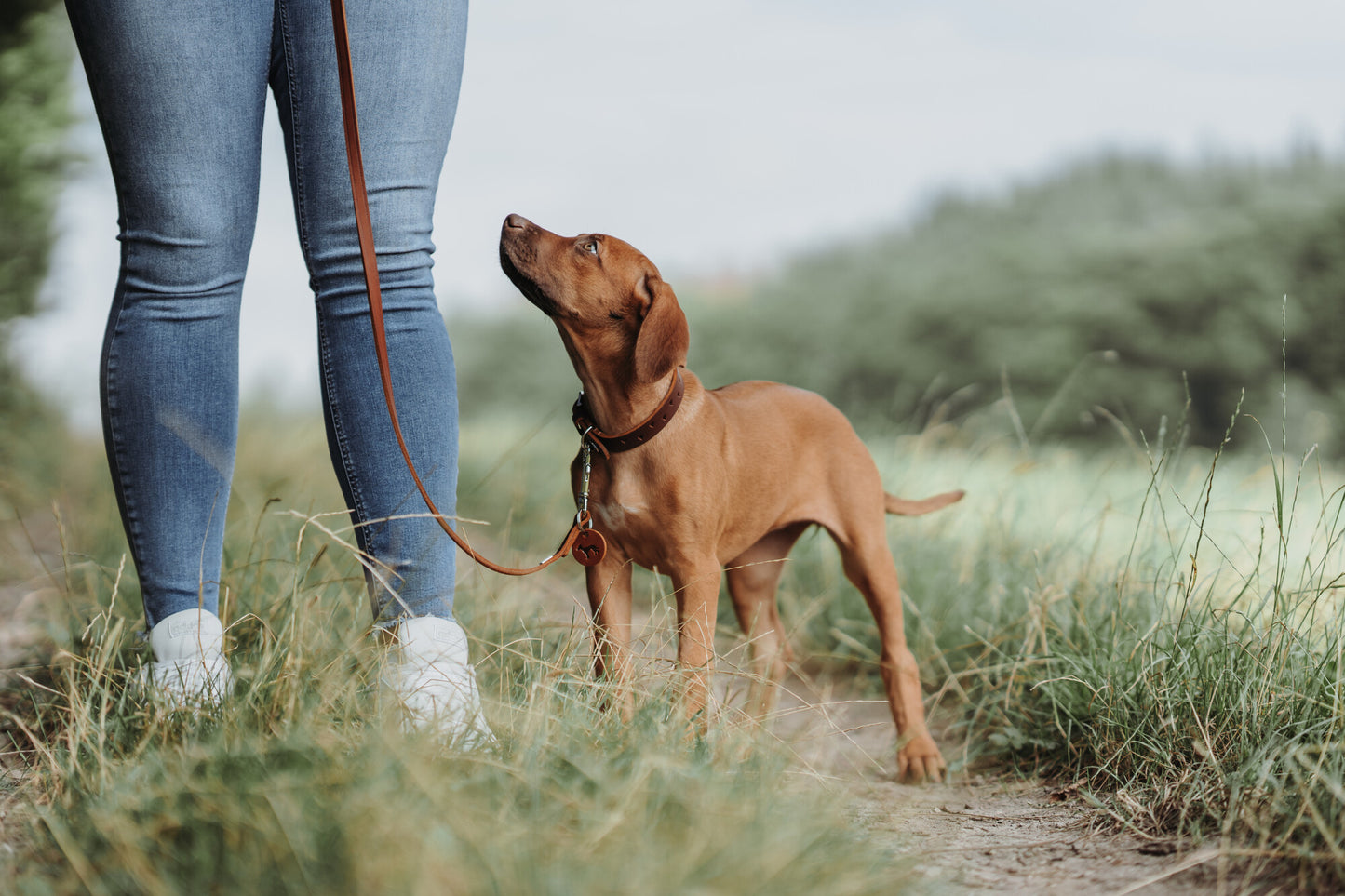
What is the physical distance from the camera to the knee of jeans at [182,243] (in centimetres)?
195

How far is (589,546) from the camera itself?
2.38 m

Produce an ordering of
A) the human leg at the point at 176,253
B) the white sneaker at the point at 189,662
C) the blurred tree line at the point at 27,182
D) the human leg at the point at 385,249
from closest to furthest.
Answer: the white sneaker at the point at 189,662 → the human leg at the point at 176,253 → the human leg at the point at 385,249 → the blurred tree line at the point at 27,182

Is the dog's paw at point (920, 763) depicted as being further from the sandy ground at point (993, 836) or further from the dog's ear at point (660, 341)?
the dog's ear at point (660, 341)

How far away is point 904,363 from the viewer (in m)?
12.3

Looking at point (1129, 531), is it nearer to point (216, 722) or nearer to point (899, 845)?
point (899, 845)

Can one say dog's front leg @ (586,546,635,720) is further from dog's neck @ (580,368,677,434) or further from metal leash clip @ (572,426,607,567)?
dog's neck @ (580,368,677,434)

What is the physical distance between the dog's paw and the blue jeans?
4.41 feet

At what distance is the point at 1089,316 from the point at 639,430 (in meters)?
9.87

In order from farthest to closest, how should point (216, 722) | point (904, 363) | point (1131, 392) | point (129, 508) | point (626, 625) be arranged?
point (904, 363) → point (1131, 392) → point (626, 625) → point (129, 508) → point (216, 722)

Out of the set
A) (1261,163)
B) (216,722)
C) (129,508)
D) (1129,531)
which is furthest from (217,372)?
(1261,163)

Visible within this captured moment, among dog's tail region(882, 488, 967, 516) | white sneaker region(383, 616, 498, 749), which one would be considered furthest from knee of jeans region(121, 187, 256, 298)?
dog's tail region(882, 488, 967, 516)

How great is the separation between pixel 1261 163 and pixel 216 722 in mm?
16407

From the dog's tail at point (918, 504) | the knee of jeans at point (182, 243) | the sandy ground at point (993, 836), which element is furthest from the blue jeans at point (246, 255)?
the dog's tail at point (918, 504)

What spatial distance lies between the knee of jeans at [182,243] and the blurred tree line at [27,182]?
3505mm
